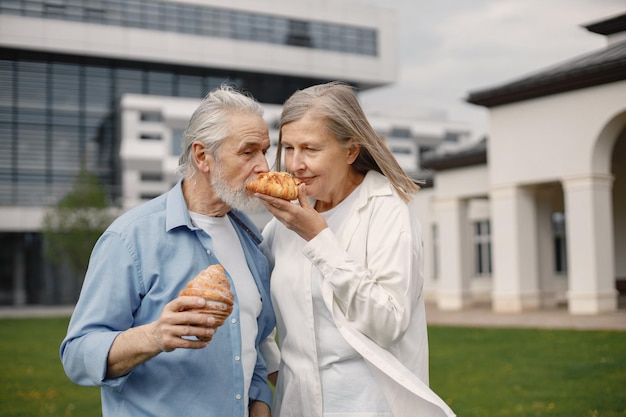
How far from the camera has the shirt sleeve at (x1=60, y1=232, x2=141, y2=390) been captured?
2.70 m

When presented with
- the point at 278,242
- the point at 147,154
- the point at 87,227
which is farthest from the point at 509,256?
the point at 147,154

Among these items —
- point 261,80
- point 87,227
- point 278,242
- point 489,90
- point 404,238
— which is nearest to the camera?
point 404,238

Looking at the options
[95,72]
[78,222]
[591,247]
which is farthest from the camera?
[95,72]

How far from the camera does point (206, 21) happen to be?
52.5 meters

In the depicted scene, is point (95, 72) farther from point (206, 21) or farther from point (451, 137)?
point (451, 137)

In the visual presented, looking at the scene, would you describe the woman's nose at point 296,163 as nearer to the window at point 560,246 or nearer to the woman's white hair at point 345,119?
the woman's white hair at point 345,119

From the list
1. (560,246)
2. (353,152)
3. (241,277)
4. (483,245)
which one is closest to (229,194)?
(241,277)

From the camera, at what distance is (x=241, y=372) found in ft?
10.0

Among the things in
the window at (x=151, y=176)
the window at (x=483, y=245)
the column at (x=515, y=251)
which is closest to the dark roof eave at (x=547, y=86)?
the column at (x=515, y=251)

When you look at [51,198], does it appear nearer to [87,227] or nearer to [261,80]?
[87,227]

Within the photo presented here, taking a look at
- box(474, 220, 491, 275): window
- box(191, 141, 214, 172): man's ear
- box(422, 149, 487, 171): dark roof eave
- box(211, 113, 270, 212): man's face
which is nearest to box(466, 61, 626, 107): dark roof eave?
box(422, 149, 487, 171): dark roof eave

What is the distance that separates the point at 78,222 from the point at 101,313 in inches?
1580

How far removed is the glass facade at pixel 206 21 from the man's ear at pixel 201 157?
4918 cm

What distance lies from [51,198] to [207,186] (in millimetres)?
46491
